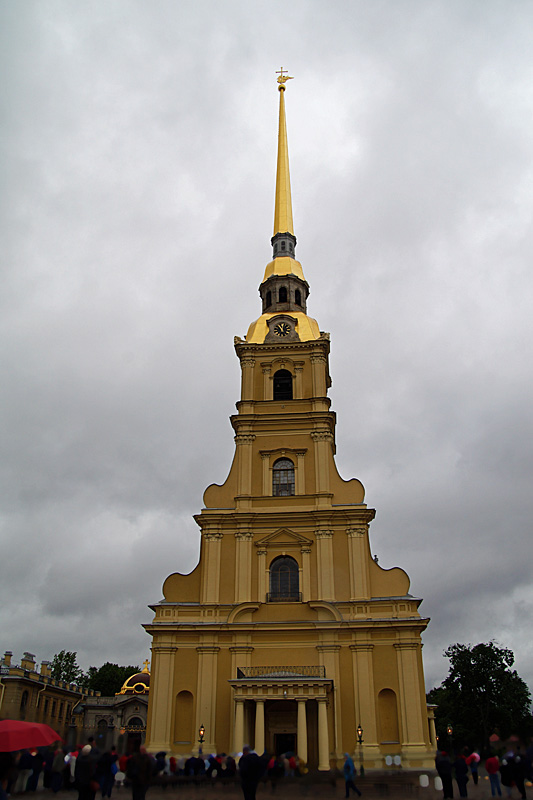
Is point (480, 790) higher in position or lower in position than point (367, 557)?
lower

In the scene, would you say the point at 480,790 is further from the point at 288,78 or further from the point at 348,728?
the point at 288,78

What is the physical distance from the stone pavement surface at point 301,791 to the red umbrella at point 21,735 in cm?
296

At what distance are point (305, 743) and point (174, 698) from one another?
6738 millimetres

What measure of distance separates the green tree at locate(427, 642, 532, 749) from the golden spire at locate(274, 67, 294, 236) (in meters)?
43.8

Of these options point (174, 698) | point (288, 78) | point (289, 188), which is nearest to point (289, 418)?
point (174, 698)

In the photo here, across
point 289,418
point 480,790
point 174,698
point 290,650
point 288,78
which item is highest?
point 288,78

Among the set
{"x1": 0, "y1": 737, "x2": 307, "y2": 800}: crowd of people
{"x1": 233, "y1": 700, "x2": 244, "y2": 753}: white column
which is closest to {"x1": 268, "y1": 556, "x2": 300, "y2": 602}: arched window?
{"x1": 233, "y1": 700, "x2": 244, "y2": 753}: white column

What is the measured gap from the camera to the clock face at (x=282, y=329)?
1581 inches

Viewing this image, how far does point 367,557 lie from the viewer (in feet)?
107

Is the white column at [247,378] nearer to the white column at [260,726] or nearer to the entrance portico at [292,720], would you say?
the entrance portico at [292,720]

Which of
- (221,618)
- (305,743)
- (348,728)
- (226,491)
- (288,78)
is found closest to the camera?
(305,743)

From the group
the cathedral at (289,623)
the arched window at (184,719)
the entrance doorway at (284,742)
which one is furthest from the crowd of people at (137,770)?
the arched window at (184,719)

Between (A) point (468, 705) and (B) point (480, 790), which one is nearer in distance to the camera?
(B) point (480, 790)

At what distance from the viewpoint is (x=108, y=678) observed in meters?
87.4
